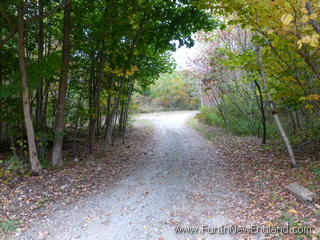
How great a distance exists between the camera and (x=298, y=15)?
369 centimetres

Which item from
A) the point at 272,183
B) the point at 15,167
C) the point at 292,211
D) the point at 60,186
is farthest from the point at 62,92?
the point at 292,211

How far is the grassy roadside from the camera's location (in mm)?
3482

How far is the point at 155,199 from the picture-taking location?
4.70 meters

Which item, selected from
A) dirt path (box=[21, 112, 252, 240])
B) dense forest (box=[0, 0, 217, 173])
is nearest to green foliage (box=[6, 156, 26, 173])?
dense forest (box=[0, 0, 217, 173])

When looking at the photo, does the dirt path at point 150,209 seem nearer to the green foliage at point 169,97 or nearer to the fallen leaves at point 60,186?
the fallen leaves at point 60,186

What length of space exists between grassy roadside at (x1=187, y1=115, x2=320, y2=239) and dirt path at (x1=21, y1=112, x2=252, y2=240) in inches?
14.0

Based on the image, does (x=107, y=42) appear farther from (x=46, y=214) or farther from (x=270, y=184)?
(x=270, y=184)

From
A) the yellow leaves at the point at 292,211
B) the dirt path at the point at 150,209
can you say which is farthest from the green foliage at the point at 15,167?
the yellow leaves at the point at 292,211

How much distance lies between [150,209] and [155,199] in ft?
1.46

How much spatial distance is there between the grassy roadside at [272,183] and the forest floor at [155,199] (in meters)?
0.02

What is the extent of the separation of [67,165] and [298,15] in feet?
23.1

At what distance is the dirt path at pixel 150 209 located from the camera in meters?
3.57

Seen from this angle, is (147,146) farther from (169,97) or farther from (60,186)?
(169,97)

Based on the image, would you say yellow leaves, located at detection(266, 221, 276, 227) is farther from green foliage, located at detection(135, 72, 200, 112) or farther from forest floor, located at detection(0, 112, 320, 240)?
green foliage, located at detection(135, 72, 200, 112)
